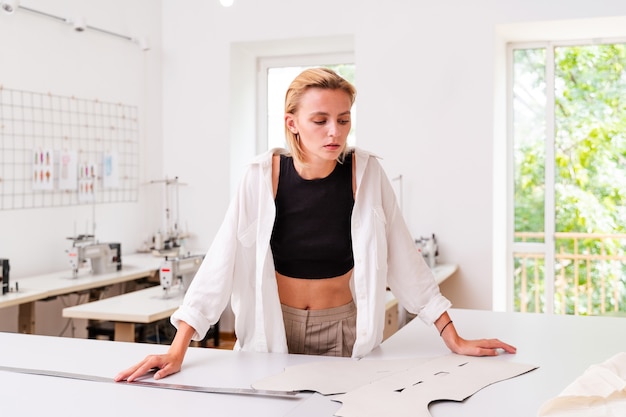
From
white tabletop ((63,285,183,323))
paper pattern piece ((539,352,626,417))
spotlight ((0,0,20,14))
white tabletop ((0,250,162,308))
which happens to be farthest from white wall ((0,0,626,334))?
paper pattern piece ((539,352,626,417))

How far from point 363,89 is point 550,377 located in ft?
11.6

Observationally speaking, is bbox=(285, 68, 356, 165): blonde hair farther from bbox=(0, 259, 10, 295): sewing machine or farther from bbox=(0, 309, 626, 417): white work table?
bbox=(0, 259, 10, 295): sewing machine

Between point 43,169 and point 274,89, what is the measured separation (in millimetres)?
2041

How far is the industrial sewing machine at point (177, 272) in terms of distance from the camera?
354 centimetres

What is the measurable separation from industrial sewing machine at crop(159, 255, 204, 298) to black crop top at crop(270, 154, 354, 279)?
1.68m

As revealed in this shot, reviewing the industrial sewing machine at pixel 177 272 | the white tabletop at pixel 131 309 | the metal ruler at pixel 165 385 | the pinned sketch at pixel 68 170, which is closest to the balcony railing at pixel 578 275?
the industrial sewing machine at pixel 177 272

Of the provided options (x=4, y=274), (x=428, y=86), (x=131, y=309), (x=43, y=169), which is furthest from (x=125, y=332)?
(x=428, y=86)

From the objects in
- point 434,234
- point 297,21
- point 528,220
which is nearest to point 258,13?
point 297,21

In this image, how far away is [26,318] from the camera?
3.79 metres

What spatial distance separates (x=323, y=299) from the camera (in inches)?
78.4

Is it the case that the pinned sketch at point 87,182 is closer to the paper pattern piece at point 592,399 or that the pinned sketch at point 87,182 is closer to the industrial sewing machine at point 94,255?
the industrial sewing machine at point 94,255

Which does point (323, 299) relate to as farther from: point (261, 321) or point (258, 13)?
point (258, 13)

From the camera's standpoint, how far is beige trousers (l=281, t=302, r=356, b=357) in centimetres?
198

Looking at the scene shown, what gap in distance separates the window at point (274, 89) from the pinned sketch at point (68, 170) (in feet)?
5.34
